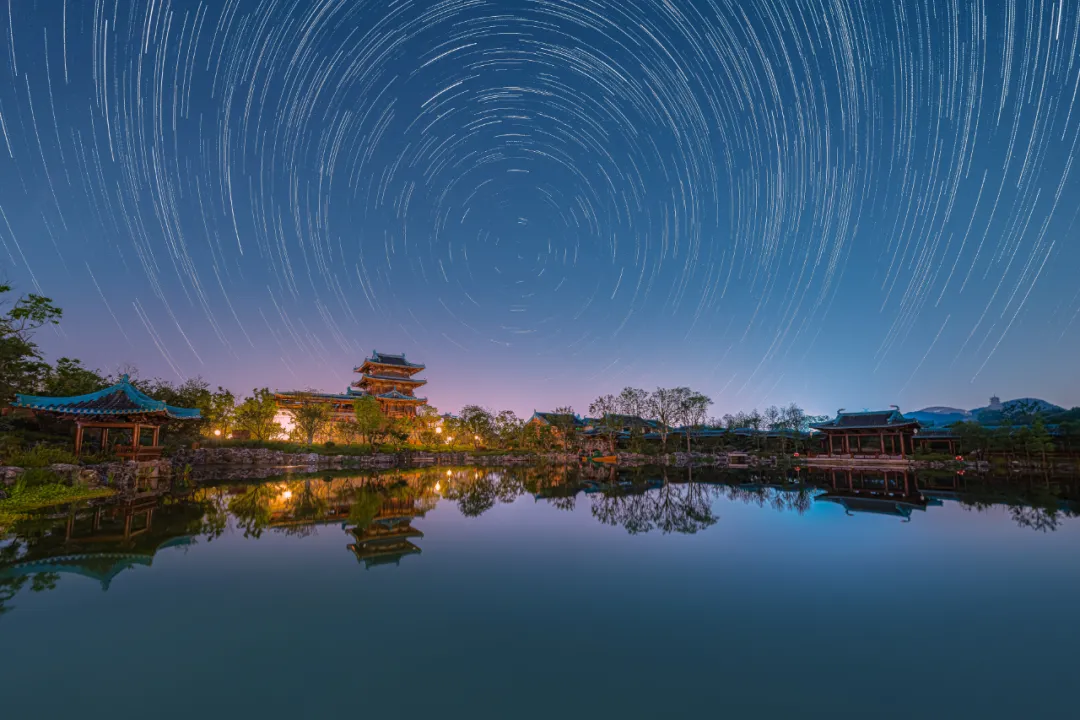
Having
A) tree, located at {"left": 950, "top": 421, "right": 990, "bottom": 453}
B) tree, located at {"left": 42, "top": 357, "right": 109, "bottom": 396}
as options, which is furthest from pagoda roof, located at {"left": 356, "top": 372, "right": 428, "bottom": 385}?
tree, located at {"left": 950, "top": 421, "right": 990, "bottom": 453}

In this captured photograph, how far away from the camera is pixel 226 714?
11.6ft

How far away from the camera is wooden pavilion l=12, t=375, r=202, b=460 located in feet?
68.5

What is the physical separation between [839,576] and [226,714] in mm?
8327

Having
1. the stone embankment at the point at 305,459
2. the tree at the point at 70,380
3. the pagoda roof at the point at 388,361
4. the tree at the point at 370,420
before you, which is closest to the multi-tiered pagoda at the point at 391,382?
the pagoda roof at the point at 388,361

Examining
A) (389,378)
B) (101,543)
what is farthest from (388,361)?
(101,543)

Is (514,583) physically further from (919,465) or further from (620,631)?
(919,465)

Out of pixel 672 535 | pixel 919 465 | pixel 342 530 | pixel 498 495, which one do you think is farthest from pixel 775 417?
pixel 342 530

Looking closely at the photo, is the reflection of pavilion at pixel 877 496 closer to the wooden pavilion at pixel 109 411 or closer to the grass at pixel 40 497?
the grass at pixel 40 497

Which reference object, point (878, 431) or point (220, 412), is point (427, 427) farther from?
point (878, 431)

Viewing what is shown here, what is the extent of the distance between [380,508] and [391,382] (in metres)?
40.0

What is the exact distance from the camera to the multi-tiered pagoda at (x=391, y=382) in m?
49.3

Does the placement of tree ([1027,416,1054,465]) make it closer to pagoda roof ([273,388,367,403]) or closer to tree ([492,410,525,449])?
tree ([492,410,525,449])

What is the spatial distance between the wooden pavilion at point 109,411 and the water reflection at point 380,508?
281 centimetres

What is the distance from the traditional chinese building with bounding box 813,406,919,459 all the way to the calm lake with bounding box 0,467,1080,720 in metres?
30.2
